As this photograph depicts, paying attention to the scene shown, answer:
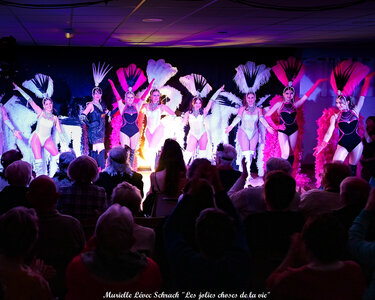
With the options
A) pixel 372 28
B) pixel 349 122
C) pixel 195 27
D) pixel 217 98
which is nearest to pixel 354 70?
pixel 349 122

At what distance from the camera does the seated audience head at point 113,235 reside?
5.69 ft

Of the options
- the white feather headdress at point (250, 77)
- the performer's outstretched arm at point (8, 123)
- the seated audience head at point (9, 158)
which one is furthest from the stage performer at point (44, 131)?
the seated audience head at point (9, 158)

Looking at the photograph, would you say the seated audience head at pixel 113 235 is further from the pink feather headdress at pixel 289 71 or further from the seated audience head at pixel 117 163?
the pink feather headdress at pixel 289 71

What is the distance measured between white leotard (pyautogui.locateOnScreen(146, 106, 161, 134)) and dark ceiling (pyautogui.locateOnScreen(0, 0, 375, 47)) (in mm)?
1089

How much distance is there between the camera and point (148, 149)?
8.36 m

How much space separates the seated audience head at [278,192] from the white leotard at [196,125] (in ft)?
19.2

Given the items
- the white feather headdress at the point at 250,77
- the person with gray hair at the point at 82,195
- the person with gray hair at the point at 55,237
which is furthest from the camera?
the white feather headdress at the point at 250,77

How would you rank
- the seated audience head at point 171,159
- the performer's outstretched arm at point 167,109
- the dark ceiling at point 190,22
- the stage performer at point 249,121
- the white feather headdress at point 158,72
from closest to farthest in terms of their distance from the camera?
the seated audience head at point 171,159 < the dark ceiling at point 190,22 < the stage performer at point 249,121 < the performer's outstretched arm at point 167,109 < the white feather headdress at point 158,72

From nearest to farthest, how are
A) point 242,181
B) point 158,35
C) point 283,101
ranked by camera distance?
1. point 242,181
2. point 158,35
3. point 283,101

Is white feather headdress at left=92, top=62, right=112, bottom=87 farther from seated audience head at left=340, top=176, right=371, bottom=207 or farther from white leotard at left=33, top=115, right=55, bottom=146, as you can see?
seated audience head at left=340, top=176, right=371, bottom=207

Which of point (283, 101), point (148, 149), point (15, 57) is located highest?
point (15, 57)

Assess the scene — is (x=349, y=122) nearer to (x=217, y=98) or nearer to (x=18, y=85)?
(x=217, y=98)

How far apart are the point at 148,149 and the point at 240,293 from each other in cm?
673

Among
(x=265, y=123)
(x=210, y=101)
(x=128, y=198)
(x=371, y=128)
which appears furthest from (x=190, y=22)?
(x=128, y=198)
